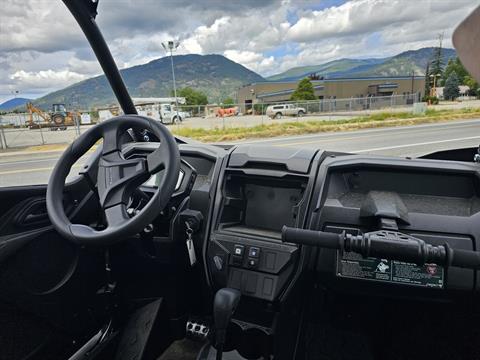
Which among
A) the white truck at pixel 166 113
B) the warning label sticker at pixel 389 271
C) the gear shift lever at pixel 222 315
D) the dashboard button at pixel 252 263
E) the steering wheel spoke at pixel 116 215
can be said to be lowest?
the gear shift lever at pixel 222 315

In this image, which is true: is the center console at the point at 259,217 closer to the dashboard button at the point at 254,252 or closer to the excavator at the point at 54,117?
the dashboard button at the point at 254,252

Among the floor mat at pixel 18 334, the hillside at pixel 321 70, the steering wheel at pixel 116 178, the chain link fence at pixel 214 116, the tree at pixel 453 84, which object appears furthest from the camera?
the hillside at pixel 321 70

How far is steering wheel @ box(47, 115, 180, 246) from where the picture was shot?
3.97 feet

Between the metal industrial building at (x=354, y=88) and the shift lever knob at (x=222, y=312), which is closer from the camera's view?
the shift lever knob at (x=222, y=312)

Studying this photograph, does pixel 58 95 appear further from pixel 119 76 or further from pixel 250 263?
pixel 250 263

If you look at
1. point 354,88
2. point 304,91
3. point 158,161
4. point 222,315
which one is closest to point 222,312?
point 222,315

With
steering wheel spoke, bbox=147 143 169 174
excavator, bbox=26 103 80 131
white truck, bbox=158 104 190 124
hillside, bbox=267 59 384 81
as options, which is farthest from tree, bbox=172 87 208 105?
hillside, bbox=267 59 384 81

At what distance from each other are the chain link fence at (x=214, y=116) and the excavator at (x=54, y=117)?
1 cm

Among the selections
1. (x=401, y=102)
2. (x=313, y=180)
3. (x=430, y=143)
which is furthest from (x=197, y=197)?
(x=401, y=102)

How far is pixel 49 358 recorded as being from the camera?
1.63m

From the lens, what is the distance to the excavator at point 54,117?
1.87 m

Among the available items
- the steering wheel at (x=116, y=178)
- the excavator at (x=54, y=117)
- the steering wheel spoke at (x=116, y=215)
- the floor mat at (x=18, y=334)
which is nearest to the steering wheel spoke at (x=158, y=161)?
the steering wheel at (x=116, y=178)

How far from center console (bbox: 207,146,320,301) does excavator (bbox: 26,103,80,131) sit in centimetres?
92

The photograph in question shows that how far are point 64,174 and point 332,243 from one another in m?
1.15
